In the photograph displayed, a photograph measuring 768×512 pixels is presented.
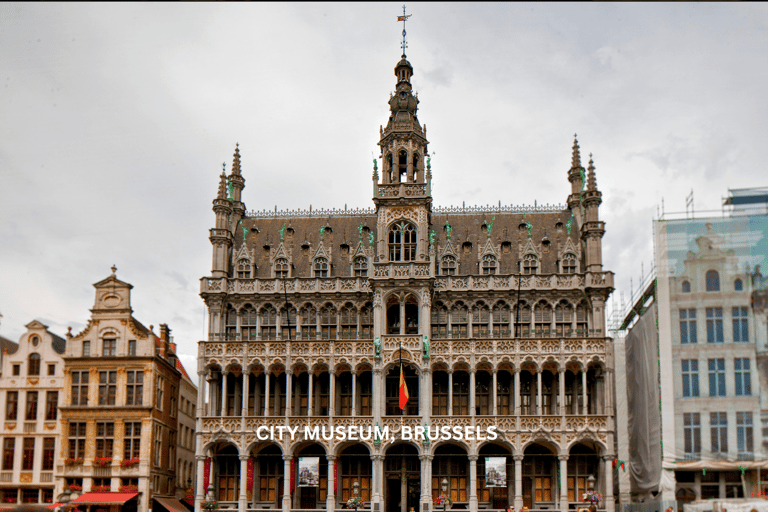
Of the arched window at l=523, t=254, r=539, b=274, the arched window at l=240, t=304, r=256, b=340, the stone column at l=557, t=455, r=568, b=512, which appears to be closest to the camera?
the stone column at l=557, t=455, r=568, b=512

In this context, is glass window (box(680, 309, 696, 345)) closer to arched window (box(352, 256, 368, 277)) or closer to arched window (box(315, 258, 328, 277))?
arched window (box(352, 256, 368, 277))

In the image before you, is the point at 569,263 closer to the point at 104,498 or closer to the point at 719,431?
the point at 719,431

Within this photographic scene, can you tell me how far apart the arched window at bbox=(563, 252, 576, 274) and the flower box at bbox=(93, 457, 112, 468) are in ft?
123

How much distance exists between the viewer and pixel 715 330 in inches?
2335

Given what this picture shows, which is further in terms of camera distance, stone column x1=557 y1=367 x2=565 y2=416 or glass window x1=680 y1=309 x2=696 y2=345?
stone column x1=557 y1=367 x2=565 y2=416

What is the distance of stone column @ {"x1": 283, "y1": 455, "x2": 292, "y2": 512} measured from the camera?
67.1 meters

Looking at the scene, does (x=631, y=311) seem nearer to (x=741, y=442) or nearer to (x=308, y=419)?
(x=741, y=442)

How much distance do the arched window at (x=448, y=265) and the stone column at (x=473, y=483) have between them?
14870 mm

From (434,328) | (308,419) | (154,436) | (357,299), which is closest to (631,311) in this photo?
(434,328)

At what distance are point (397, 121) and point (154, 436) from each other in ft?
102

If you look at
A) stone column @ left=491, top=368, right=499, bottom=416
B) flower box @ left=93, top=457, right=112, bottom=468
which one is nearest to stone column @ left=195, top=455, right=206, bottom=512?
flower box @ left=93, top=457, right=112, bottom=468

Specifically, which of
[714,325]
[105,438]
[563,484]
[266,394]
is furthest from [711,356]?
[105,438]

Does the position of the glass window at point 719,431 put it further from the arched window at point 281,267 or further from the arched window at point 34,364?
the arched window at point 34,364

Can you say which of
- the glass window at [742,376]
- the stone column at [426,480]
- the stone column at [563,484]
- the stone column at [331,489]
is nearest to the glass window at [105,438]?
the stone column at [331,489]
